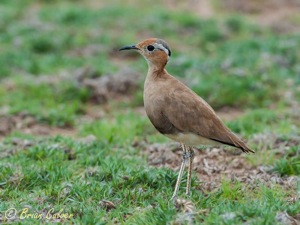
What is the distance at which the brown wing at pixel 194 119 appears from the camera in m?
5.95

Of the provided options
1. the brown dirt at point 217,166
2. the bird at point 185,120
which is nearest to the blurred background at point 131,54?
the brown dirt at point 217,166

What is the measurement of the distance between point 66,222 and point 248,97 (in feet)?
16.4

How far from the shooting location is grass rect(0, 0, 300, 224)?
585 cm

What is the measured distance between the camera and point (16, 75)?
35.1ft

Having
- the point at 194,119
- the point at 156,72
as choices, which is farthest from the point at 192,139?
the point at 156,72

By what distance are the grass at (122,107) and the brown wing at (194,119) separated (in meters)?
0.55

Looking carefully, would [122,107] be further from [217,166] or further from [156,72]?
[156,72]

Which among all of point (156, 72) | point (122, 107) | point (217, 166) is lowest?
point (122, 107)

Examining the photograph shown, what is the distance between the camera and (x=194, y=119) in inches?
236

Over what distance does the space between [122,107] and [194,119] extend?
408 cm

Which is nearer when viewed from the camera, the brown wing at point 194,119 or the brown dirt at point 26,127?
the brown wing at point 194,119

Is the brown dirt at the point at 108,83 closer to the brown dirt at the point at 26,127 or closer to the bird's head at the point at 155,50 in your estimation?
the brown dirt at the point at 26,127

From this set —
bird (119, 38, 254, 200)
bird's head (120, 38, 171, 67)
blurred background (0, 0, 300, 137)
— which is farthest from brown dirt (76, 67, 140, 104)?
bird (119, 38, 254, 200)

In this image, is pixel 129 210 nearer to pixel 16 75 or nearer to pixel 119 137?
pixel 119 137
